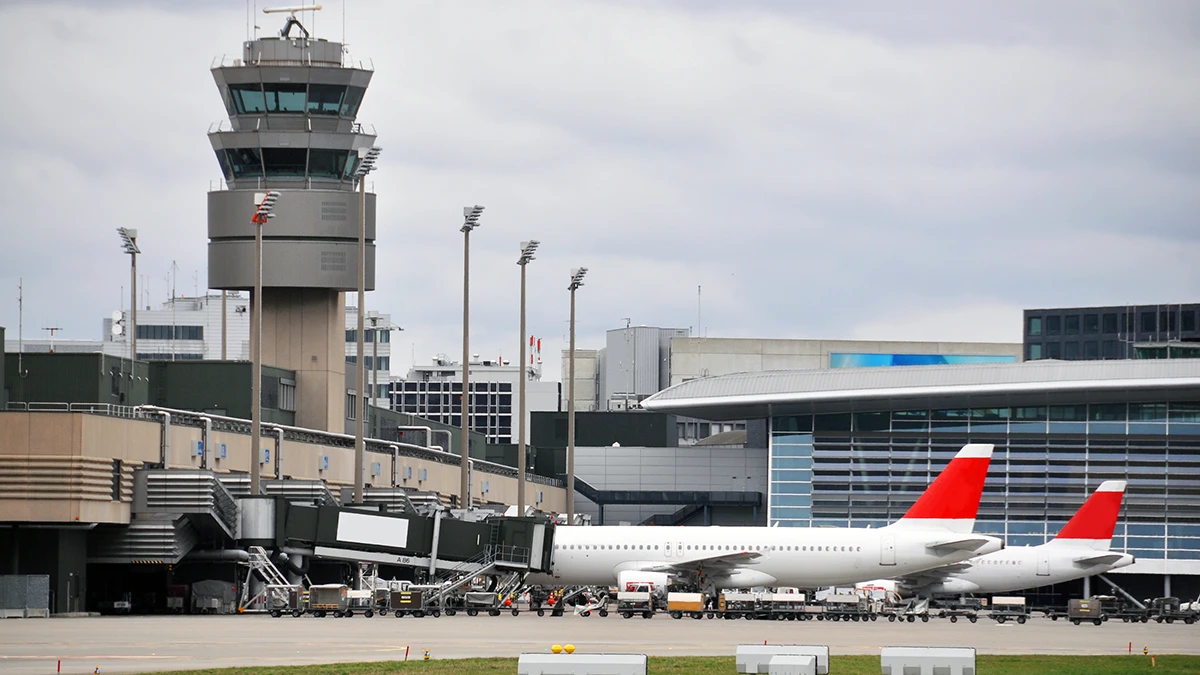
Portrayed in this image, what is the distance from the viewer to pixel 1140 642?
195 feet

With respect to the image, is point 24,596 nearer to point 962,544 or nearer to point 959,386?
point 962,544

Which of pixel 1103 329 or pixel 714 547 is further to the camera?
pixel 1103 329

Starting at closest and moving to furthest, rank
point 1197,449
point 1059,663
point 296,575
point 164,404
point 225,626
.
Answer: point 1059,663 → point 225,626 → point 296,575 → point 164,404 → point 1197,449

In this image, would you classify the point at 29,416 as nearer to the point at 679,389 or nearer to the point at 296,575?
the point at 296,575

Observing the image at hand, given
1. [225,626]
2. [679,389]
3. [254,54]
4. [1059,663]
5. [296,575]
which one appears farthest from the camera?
[679,389]

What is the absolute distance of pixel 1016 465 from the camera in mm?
112000

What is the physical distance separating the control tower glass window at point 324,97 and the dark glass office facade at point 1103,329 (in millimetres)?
100074

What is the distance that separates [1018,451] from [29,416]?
66395mm

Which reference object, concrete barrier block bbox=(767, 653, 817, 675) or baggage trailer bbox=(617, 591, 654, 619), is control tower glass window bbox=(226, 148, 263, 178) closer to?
baggage trailer bbox=(617, 591, 654, 619)

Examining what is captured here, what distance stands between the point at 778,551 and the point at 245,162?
3749cm

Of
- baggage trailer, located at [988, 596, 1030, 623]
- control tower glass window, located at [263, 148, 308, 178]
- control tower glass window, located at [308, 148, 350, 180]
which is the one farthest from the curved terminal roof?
control tower glass window, located at [263, 148, 308, 178]

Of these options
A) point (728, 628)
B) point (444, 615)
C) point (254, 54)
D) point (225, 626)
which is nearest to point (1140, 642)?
point (728, 628)

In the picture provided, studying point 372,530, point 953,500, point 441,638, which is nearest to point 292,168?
point 372,530

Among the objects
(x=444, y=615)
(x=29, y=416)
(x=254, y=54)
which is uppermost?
(x=254, y=54)
